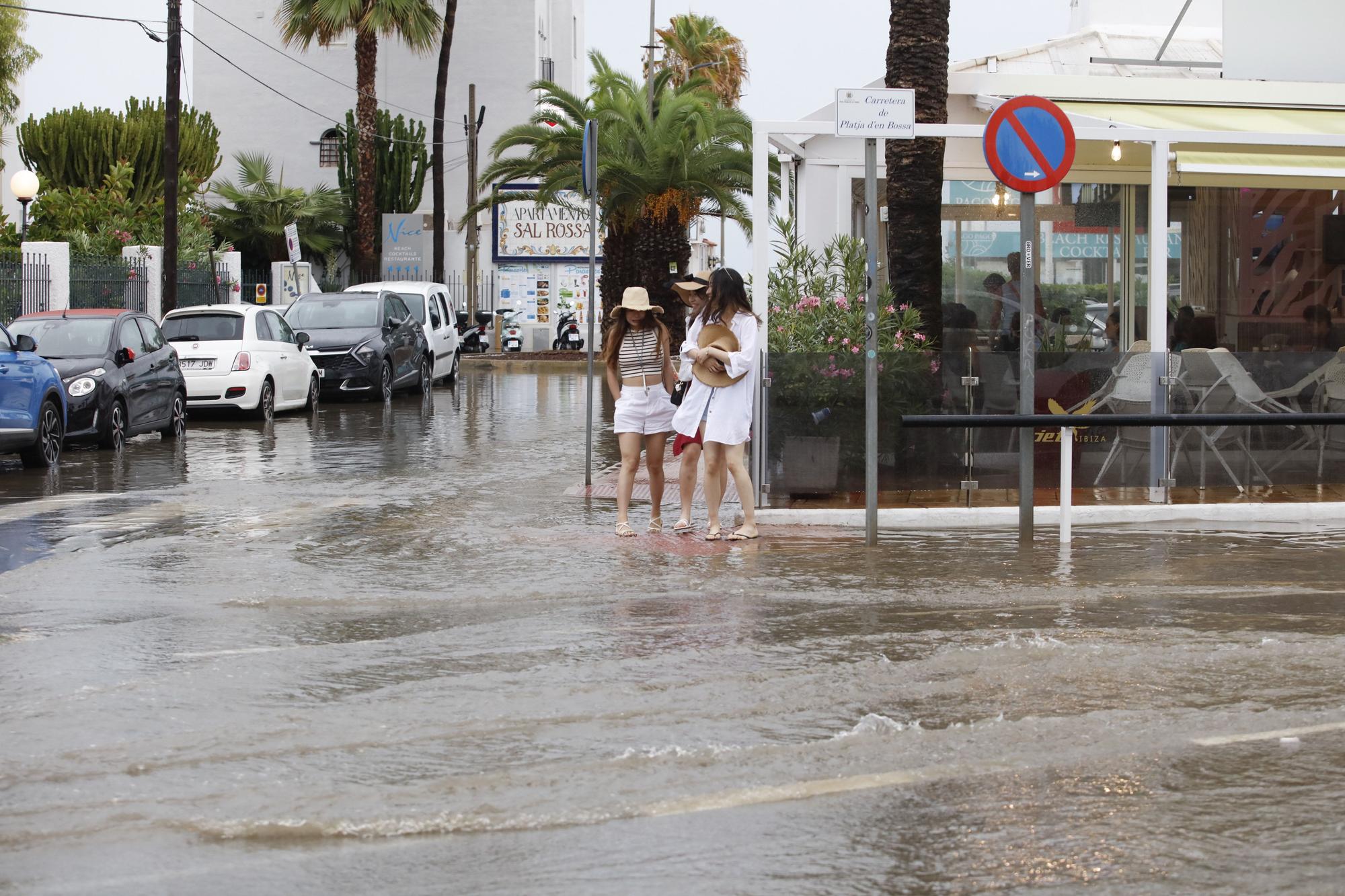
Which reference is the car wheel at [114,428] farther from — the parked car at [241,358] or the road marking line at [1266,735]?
the road marking line at [1266,735]

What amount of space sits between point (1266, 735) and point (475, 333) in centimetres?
3899

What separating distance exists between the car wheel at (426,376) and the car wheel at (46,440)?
39.8 feet

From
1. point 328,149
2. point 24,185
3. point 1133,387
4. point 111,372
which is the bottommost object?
point 1133,387

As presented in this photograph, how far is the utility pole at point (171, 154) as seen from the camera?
29.2 m

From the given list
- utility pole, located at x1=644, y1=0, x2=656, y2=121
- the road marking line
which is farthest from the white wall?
utility pole, located at x1=644, y1=0, x2=656, y2=121

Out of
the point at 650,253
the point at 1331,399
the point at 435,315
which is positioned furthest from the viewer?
the point at 650,253

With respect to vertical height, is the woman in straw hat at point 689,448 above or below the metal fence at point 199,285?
below

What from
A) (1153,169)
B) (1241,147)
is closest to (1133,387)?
(1153,169)

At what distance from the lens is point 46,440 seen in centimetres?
1666

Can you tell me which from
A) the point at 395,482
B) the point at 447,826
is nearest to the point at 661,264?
the point at 395,482

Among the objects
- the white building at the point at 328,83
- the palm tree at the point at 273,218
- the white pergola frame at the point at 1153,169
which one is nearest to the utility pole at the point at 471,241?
the palm tree at the point at 273,218

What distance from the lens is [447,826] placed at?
505cm

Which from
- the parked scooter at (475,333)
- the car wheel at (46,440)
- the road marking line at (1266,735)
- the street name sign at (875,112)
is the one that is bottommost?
the road marking line at (1266,735)

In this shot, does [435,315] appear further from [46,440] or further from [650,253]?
[46,440]
